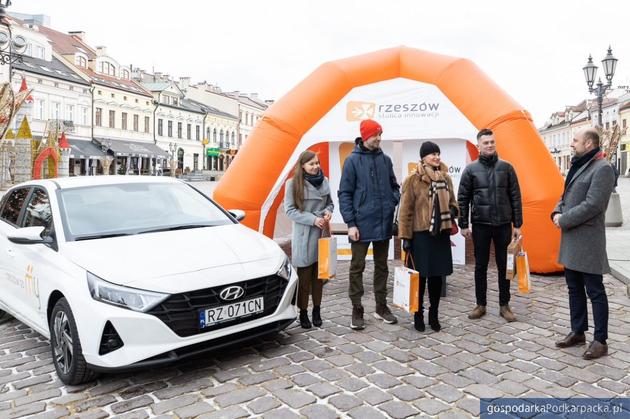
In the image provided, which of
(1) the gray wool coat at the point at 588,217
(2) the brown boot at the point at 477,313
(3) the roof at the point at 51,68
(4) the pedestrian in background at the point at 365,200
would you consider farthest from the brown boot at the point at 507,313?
(3) the roof at the point at 51,68

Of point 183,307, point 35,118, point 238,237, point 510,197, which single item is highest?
point 35,118

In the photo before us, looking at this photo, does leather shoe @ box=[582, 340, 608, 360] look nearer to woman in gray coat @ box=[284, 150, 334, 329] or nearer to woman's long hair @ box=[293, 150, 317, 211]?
woman in gray coat @ box=[284, 150, 334, 329]

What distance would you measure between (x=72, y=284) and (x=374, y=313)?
10.4 feet

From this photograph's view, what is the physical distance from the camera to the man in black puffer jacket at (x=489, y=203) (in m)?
5.35

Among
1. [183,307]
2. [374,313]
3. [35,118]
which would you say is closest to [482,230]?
[374,313]

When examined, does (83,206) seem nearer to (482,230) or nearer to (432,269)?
(432,269)

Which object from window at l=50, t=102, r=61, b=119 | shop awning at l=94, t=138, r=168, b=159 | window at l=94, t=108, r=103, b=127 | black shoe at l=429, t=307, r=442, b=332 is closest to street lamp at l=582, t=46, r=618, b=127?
black shoe at l=429, t=307, r=442, b=332

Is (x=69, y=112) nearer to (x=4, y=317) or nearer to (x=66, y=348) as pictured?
(x=4, y=317)

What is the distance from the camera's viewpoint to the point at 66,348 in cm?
412

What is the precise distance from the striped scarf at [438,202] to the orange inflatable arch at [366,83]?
2.86 meters

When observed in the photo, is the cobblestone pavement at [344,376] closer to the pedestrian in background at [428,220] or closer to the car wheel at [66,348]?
the car wheel at [66,348]

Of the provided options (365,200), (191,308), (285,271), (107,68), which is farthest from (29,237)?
(107,68)

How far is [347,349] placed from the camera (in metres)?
4.78

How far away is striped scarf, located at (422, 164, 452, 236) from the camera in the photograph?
16.7ft
